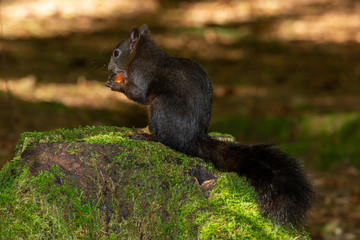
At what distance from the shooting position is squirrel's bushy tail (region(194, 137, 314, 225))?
2.68m

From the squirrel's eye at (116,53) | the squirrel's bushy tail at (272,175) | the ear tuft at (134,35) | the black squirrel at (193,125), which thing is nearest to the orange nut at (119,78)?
the black squirrel at (193,125)

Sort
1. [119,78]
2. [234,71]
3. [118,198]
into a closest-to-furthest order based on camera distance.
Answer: [118,198] < [119,78] < [234,71]

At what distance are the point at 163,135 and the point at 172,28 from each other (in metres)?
11.6

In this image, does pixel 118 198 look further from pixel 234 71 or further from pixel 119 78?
pixel 234 71

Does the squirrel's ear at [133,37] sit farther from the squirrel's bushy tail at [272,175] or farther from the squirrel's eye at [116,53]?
the squirrel's bushy tail at [272,175]

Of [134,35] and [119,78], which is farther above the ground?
[134,35]

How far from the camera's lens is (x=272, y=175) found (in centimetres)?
284

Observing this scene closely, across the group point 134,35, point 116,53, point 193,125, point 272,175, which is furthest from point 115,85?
point 272,175

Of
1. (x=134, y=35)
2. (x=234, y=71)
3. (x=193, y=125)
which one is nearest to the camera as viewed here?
(x=193, y=125)

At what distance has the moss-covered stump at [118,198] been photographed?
2596 millimetres

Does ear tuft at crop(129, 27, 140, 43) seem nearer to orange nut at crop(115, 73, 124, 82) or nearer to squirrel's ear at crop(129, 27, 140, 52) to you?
squirrel's ear at crop(129, 27, 140, 52)

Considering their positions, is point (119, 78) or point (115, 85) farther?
point (119, 78)

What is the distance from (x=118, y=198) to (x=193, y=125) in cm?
88

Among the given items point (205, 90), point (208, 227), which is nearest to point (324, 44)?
point (205, 90)
